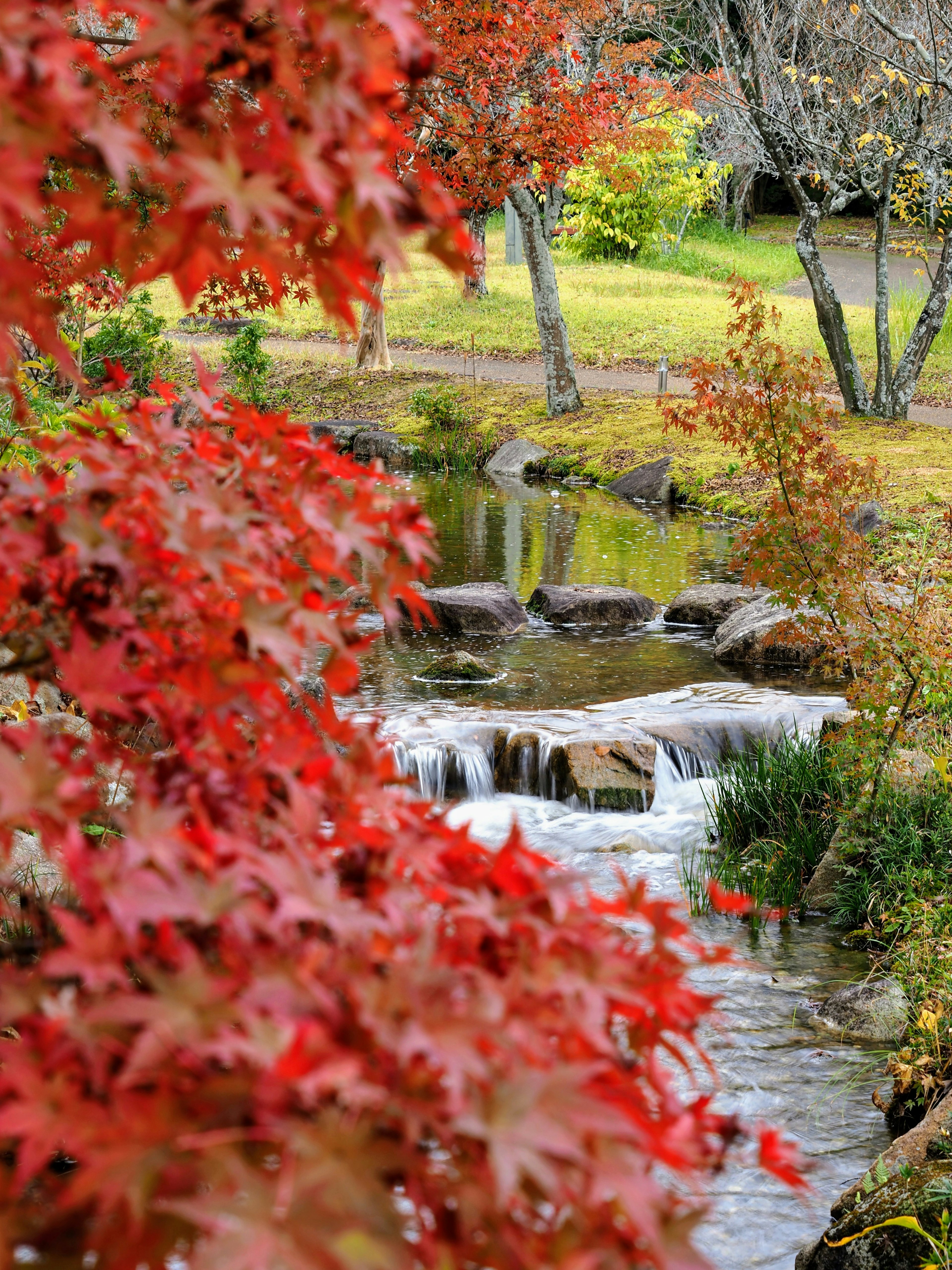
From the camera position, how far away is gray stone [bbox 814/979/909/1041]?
4.05 metres

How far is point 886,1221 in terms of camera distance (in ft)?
9.16

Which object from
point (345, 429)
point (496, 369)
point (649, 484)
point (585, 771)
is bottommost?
point (585, 771)

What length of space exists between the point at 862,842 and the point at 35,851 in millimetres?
3404

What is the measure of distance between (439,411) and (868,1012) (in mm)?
13662

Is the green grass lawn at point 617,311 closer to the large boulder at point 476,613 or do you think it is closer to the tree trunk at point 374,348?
the tree trunk at point 374,348

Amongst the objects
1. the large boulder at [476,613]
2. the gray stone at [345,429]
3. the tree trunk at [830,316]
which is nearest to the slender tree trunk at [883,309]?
the tree trunk at [830,316]

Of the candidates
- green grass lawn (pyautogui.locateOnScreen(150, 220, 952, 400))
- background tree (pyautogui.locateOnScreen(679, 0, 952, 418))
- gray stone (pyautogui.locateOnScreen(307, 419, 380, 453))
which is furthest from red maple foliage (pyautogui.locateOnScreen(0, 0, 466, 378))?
green grass lawn (pyautogui.locateOnScreen(150, 220, 952, 400))

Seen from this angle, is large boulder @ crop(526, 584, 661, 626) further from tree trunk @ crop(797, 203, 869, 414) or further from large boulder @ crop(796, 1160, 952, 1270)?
large boulder @ crop(796, 1160, 952, 1270)

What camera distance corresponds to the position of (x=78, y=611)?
139cm

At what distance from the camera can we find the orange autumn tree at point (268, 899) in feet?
2.87

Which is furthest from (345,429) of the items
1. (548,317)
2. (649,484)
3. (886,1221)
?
(886,1221)

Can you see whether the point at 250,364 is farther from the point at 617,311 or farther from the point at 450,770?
the point at 450,770

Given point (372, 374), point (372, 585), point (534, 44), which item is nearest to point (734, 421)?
point (372, 585)

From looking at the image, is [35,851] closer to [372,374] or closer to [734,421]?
[734,421]
